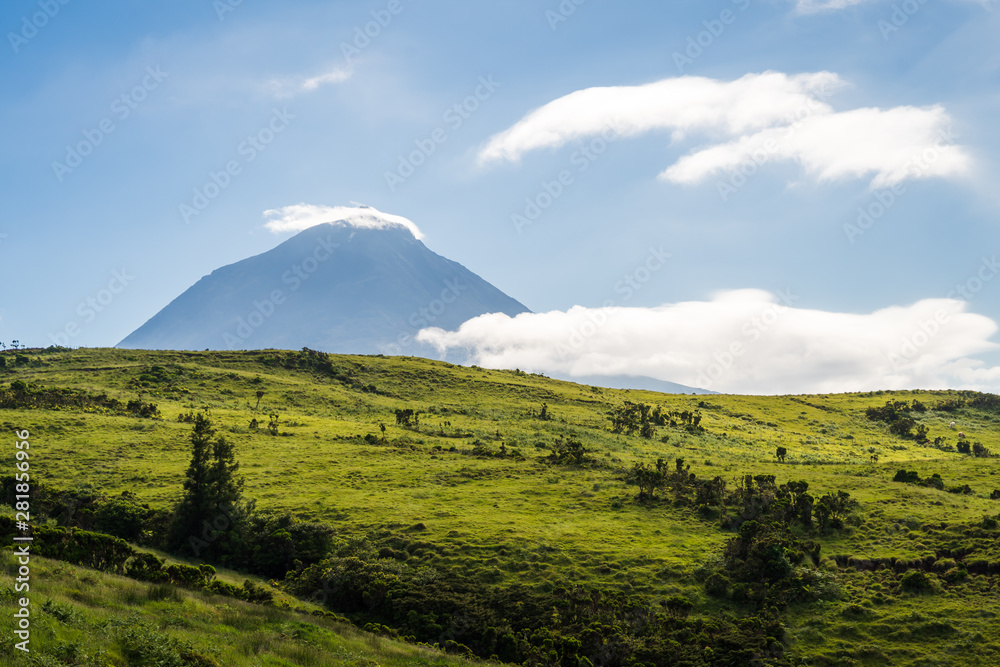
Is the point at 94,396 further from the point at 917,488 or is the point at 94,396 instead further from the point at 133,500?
the point at 917,488

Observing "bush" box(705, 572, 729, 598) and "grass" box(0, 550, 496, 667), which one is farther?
"bush" box(705, 572, 729, 598)

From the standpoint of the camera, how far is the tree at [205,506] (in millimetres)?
34500

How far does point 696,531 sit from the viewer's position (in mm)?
38250

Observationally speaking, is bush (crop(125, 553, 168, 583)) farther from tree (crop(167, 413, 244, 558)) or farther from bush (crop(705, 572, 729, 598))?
bush (crop(705, 572, 729, 598))

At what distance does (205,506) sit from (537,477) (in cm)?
2535

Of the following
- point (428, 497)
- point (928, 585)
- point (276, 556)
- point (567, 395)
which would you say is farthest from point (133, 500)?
point (567, 395)

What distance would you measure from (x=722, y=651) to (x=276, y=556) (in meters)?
23.8

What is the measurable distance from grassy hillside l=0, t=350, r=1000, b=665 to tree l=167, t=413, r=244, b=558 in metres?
4.52

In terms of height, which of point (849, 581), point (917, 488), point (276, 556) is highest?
point (917, 488)

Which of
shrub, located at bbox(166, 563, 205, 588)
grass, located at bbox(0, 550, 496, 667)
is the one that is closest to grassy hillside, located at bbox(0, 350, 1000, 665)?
grass, located at bbox(0, 550, 496, 667)

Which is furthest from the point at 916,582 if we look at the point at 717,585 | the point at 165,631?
the point at 165,631

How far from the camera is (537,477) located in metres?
50.3

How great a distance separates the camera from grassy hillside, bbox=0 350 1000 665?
2914cm

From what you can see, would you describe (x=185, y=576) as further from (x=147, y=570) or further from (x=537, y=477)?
(x=537, y=477)
